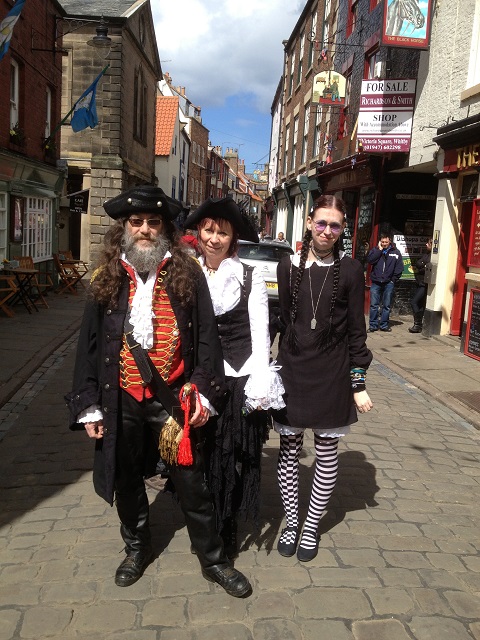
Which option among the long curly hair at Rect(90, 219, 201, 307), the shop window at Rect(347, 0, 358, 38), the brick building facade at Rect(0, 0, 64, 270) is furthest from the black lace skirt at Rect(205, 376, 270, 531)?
the shop window at Rect(347, 0, 358, 38)

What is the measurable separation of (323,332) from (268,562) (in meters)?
1.28

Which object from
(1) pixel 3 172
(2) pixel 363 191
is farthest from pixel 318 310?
(2) pixel 363 191

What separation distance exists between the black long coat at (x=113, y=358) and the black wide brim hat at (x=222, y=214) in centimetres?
32

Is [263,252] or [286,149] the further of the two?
[286,149]

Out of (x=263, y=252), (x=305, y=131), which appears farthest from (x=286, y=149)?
(x=263, y=252)

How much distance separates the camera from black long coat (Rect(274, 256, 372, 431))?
3037 millimetres

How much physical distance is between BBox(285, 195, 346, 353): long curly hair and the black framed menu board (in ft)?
20.9

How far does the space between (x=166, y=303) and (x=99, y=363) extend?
0.44 meters

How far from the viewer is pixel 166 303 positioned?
8.97ft

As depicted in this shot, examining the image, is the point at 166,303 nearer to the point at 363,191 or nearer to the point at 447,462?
the point at 447,462

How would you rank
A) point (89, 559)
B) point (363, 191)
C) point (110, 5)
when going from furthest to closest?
point (110, 5), point (363, 191), point (89, 559)

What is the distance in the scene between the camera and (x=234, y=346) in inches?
116

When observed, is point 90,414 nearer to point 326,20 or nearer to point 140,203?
point 140,203

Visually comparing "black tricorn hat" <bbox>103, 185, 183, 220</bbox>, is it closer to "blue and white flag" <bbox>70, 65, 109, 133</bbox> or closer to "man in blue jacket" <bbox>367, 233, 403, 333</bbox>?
"man in blue jacket" <bbox>367, 233, 403, 333</bbox>
